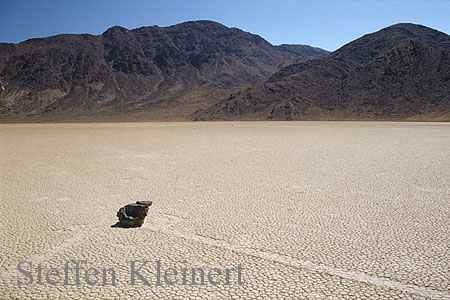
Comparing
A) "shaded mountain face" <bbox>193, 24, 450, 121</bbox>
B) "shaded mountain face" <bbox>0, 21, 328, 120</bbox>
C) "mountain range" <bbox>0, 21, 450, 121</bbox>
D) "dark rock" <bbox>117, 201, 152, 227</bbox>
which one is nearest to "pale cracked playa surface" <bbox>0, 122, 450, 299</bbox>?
"dark rock" <bbox>117, 201, 152, 227</bbox>

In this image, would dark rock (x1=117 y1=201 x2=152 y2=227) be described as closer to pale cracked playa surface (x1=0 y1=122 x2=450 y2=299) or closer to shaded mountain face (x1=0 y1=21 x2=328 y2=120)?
pale cracked playa surface (x1=0 y1=122 x2=450 y2=299)

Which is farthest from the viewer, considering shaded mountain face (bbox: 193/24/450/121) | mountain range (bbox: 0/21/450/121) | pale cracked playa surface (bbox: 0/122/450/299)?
mountain range (bbox: 0/21/450/121)

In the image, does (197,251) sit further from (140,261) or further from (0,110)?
(0,110)

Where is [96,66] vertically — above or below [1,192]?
above

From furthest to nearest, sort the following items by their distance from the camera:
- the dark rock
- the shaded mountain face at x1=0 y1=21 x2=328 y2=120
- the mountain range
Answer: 1. the shaded mountain face at x1=0 y1=21 x2=328 y2=120
2. the mountain range
3. the dark rock

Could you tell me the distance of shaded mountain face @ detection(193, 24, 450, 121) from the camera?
57719 millimetres

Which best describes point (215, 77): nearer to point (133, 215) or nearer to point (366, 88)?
point (366, 88)

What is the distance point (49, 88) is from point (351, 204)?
109963 mm

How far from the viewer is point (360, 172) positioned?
989cm

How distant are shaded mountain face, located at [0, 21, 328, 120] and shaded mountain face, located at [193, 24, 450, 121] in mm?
21183

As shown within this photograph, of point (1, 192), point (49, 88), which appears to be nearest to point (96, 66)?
point (49, 88)

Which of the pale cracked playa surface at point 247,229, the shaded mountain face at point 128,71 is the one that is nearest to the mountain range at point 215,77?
the shaded mountain face at point 128,71

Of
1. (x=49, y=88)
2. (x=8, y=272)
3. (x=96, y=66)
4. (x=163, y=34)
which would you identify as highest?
(x=163, y=34)

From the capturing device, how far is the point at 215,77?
116 metres
